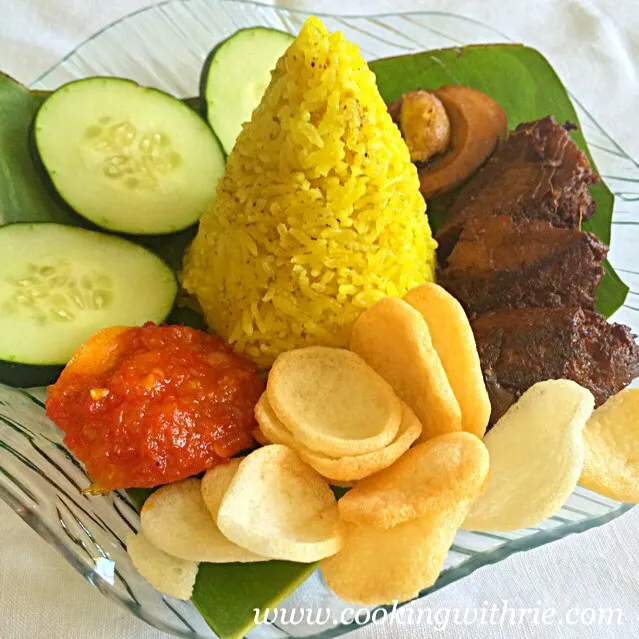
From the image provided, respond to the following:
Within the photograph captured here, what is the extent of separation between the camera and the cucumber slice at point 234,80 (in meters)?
2.62

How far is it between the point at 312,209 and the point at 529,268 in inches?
27.9

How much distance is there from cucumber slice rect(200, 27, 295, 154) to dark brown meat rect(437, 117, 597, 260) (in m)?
0.88

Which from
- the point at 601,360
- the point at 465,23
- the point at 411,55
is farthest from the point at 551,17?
the point at 601,360

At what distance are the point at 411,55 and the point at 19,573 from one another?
2391 mm

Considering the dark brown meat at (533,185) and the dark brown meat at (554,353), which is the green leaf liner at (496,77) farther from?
the dark brown meat at (554,353)

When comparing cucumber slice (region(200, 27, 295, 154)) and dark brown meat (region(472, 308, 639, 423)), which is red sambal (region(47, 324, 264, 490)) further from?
cucumber slice (region(200, 27, 295, 154))

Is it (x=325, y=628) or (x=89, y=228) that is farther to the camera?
(x=89, y=228)

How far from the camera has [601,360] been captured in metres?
2.04

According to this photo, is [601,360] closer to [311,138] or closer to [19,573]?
[311,138]

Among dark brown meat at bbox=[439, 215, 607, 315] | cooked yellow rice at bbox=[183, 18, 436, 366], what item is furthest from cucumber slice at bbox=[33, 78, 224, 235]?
dark brown meat at bbox=[439, 215, 607, 315]

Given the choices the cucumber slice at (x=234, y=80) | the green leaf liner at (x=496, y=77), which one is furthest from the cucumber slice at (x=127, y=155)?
the green leaf liner at (x=496, y=77)

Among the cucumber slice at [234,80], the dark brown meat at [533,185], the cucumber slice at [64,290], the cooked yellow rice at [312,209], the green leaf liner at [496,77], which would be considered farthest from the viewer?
the green leaf liner at [496,77]

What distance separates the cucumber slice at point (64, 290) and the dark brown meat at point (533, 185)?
1.03 meters

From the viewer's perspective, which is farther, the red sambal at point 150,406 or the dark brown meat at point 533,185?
the dark brown meat at point 533,185
